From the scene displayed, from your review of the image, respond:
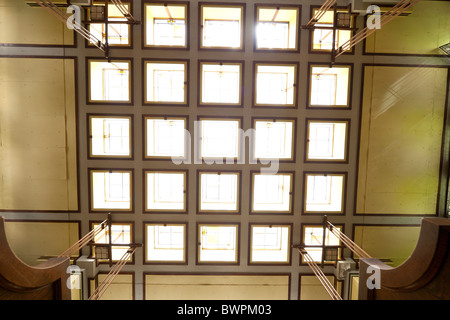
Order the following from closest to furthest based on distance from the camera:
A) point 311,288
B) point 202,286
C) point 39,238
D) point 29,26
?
1. point 29,26
2. point 39,238
3. point 202,286
4. point 311,288

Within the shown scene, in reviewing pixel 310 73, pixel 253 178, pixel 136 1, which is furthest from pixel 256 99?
pixel 136 1

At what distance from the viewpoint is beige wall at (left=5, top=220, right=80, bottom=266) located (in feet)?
23.1

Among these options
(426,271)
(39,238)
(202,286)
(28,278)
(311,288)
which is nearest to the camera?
(426,271)

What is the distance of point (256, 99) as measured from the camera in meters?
6.86

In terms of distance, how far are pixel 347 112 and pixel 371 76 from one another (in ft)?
4.06

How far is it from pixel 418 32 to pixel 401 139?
314 cm

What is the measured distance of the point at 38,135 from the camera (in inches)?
270

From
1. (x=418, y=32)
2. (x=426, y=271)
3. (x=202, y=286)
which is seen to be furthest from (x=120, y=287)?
(x=418, y=32)

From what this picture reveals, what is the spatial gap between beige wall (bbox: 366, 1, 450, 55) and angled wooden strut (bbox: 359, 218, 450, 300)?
5651mm

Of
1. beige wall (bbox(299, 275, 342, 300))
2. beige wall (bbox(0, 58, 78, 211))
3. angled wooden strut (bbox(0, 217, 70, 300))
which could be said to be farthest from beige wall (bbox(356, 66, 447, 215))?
beige wall (bbox(0, 58, 78, 211))

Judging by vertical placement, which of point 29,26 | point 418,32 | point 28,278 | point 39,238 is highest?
point 418,32

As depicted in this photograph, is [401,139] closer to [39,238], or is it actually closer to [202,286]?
[202,286]

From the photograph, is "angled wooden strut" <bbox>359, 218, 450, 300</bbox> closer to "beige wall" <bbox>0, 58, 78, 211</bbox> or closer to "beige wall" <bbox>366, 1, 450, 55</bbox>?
"beige wall" <bbox>366, 1, 450, 55</bbox>
